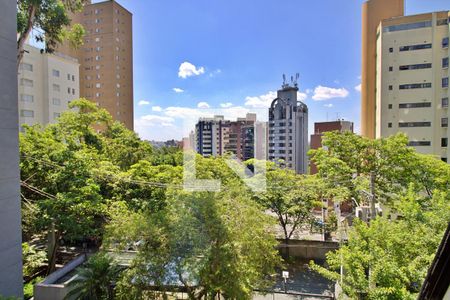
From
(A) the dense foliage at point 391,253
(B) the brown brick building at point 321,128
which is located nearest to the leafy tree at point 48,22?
(A) the dense foliage at point 391,253

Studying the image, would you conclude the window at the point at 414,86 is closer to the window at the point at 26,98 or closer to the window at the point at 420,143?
the window at the point at 420,143

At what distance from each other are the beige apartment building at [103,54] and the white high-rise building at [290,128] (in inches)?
891

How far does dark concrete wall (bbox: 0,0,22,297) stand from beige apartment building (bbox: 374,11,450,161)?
22.4 meters

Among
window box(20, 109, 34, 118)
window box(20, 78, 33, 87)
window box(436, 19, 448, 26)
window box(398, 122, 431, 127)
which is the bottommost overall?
window box(398, 122, 431, 127)

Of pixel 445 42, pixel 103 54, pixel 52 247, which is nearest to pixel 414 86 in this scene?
pixel 445 42

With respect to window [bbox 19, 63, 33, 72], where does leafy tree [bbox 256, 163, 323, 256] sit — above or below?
below

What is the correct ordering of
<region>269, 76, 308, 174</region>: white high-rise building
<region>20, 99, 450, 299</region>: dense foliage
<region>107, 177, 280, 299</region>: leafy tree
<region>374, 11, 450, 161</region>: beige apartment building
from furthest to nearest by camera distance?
1. <region>269, 76, 308, 174</region>: white high-rise building
2. <region>374, 11, 450, 161</region>: beige apartment building
3. <region>107, 177, 280, 299</region>: leafy tree
4. <region>20, 99, 450, 299</region>: dense foliage

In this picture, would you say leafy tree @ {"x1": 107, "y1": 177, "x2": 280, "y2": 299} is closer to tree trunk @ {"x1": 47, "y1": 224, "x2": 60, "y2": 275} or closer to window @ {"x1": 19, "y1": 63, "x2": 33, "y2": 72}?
tree trunk @ {"x1": 47, "y1": 224, "x2": 60, "y2": 275}

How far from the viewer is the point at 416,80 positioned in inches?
742

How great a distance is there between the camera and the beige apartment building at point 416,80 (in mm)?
17984

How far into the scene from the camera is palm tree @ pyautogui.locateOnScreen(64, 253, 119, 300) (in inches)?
230

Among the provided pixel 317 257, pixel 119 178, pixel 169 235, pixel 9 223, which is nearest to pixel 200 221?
pixel 169 235

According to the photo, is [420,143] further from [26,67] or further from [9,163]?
[26,67]

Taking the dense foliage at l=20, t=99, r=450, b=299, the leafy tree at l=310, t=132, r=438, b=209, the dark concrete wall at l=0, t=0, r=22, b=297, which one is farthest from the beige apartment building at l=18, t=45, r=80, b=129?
the leafy tree at l=310, t=132, r=438, b=209
